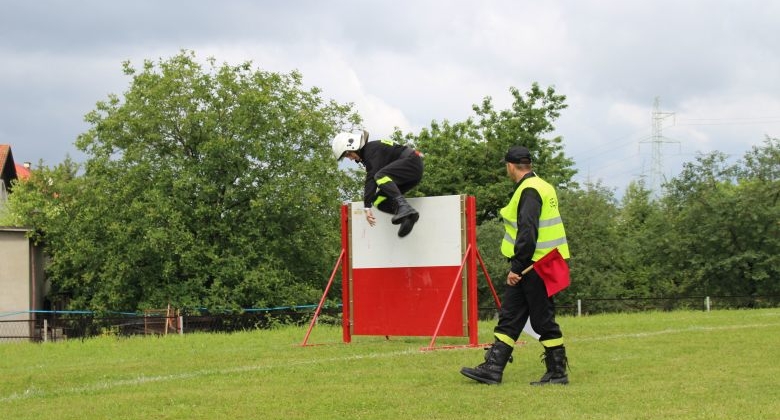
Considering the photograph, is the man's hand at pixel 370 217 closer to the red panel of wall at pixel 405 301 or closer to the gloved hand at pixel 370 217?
the gloved hand at pixel 370 217

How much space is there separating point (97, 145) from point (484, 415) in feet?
117

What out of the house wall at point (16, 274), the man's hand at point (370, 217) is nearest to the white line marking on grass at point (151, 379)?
the man's hand at point (370, 217)

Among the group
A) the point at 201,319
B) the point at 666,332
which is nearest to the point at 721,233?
the point at 201,319

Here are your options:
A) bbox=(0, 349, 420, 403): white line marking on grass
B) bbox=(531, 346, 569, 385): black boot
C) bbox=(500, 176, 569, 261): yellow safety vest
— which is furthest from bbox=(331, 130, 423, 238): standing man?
bbox=(531, 346, 569, 385): black boot

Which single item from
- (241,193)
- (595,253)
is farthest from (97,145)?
(595,253)

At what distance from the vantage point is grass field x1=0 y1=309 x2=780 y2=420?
652 centimetres

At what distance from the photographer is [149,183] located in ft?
121

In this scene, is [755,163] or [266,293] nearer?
[266,293]

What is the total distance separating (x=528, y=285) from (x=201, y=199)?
99.1ft

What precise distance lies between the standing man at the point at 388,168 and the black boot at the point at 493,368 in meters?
3.71

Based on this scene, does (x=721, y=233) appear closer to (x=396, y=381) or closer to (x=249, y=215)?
(x=249, y=215)

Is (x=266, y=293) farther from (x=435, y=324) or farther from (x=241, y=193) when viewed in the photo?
(x=435, y=324)

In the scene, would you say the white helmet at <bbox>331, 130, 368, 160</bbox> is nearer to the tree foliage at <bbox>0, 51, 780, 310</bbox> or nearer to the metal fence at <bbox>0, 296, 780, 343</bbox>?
the metal fence at <bbox>0, 296, 780, 343</bbox>

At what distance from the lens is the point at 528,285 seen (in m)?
8.02
